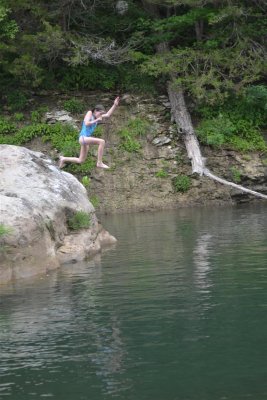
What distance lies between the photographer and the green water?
8.49 m

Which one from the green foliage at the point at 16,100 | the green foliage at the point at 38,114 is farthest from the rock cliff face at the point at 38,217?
the green foliage at the point at 16,100

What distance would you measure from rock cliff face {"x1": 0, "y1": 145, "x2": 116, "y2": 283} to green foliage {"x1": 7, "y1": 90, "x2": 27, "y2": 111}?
12.5 m

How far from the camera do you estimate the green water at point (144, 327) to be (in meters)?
8.49

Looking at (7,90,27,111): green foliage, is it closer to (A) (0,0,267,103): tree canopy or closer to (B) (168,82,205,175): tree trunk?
(A) (0,0,267,103): tree canopy

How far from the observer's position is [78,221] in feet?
57.9

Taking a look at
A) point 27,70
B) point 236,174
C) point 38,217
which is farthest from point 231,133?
point 38,217

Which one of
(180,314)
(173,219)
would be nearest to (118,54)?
(173,219)

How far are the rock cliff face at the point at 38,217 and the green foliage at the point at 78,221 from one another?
93 mm

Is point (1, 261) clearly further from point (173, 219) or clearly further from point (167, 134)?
point (167, 134)

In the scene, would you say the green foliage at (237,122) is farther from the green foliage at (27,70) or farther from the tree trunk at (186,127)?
the green foliage at (27,70)

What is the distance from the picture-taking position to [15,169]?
59.4ft

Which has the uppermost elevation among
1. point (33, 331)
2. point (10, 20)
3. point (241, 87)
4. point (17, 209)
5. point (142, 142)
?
point (10, 20)

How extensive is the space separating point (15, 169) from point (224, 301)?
768cm

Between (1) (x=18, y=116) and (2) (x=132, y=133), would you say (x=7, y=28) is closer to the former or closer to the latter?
(1) (x=18, y=116)
